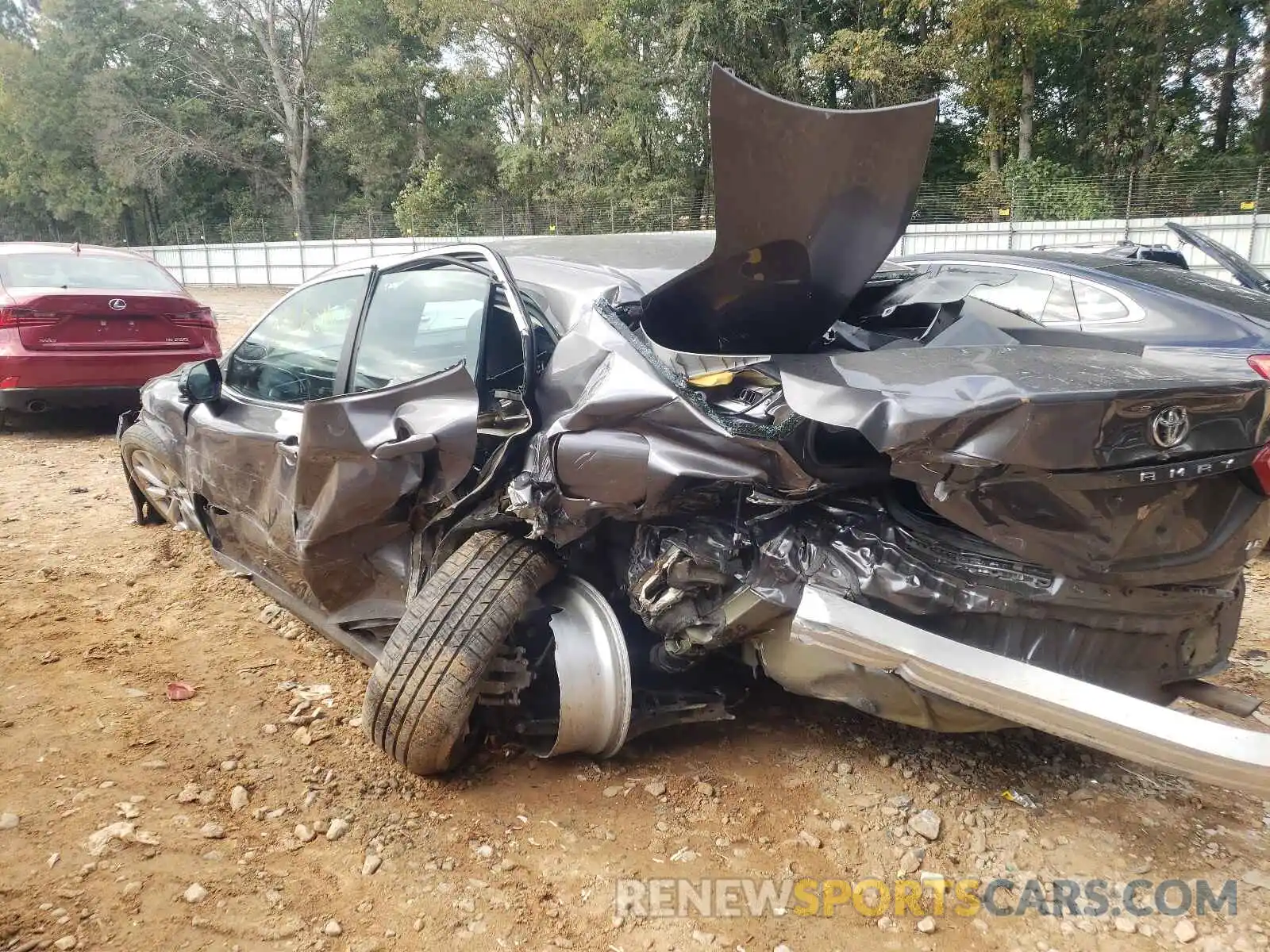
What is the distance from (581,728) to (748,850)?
0.56m

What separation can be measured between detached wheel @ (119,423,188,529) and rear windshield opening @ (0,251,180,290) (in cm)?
299

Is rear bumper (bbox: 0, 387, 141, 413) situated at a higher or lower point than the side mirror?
lower

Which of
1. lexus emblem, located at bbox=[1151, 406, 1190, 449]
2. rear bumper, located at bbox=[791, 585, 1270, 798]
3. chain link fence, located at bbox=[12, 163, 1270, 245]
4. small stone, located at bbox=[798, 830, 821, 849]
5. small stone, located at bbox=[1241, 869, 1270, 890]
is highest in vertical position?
chain link fence, located at bbox=[12, 163, 1270, 245]

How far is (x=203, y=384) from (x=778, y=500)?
2766 mm

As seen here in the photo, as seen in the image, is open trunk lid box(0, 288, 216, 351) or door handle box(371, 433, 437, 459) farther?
open trunk lid box(0, 288, 216, 351)

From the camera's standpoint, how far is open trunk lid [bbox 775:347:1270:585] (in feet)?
6.05

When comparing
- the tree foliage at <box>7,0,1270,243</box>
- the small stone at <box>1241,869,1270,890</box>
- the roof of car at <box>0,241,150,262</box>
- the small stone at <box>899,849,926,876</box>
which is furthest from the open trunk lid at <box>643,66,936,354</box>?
the tree foliage at <box>7,0,1270,243</box>

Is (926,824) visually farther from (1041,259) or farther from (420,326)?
(1041,259)

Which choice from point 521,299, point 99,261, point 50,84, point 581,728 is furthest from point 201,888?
point 50,84

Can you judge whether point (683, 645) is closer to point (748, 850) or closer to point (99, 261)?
point (748, 850)

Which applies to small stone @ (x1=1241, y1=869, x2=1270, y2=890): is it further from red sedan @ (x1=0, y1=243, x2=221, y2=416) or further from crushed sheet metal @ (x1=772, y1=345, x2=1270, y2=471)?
red sedan @ (x1=0, y1=243, x2=221, y2=416)

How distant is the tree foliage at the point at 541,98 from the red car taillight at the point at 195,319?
9438 mm

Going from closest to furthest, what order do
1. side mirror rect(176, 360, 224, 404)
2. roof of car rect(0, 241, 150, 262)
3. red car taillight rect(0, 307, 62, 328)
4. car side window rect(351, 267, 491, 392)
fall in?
car side window rect(351, 267, 491, 392) → side mirror rect(176, 360, 224, 404) → red car taillight rect(0, 307, 62, 328) → roof of car rect(0, 241, 150, 262)

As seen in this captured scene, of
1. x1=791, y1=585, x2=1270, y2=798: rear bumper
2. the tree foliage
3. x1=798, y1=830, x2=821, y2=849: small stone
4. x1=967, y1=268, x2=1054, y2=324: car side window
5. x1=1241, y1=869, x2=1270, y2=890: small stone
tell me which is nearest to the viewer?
x1=791, y1=585, x2=1270, y2=798: rear bumper
